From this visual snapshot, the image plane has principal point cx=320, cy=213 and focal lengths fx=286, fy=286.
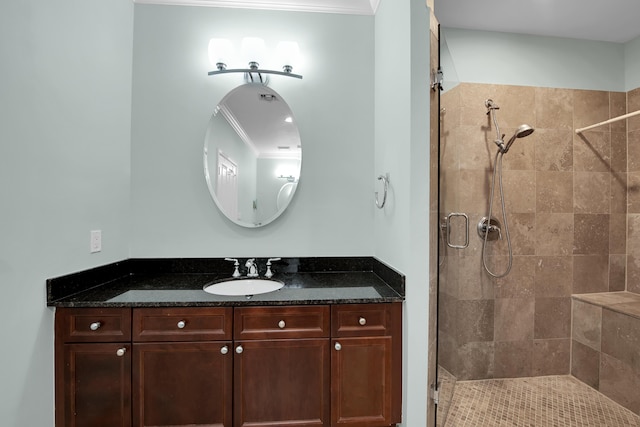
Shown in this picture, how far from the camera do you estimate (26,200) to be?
1232 mm

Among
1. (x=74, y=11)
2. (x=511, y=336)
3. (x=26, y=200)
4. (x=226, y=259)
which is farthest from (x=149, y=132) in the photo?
(x=511, y=336)

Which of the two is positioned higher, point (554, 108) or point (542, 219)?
point (554, 108)

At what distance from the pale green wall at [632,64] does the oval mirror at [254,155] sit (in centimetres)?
267

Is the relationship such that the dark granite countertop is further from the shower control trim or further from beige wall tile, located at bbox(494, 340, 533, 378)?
beige wall tile, located at bbox(494, 340, 533, 378)

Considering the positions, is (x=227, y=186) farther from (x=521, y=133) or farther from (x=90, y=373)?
(x=521, y=133)

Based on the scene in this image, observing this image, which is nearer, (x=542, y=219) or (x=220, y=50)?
(x=220, y=50)

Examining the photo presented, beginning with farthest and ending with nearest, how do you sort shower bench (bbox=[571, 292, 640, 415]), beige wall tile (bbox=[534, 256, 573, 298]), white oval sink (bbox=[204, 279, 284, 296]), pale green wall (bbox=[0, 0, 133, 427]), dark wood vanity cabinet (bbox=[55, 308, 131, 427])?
beige wall tile (bbox=[534, 256, 573, 298])
shower bench (bbox=[571, 292, 640, 415])
white oval sink (bbox=[204, 279, 284, 296])
dark wood vanity cabinet (bbox=[55, 308, 131, 427])
pale green wall (bbox=[0, 0, 133, 427])

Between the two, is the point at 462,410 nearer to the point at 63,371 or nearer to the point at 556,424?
the point at 556,424

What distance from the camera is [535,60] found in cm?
220

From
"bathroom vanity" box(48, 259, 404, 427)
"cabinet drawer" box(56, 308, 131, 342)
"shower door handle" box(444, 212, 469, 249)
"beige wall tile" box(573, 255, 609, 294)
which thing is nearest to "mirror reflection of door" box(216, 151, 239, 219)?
"bathroom vanity" box(48, 259, 404, 427)

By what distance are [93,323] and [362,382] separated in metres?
1.32

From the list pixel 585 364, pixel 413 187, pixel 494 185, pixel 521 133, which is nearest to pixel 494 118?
pixel 521 133

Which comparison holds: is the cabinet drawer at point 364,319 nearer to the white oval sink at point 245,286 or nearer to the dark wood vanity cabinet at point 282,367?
the dark wood vanity cabinet at point 282,367

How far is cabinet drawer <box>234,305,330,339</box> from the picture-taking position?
1.40 m
